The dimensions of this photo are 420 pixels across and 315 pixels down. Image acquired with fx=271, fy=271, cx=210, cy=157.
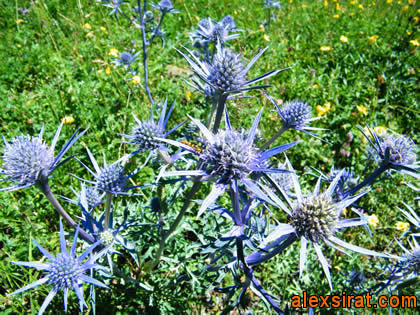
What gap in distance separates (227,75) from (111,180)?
861 mm

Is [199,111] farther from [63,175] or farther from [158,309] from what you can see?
[158,309]

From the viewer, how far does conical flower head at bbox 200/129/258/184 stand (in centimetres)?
119

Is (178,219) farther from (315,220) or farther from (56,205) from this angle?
(315,220)

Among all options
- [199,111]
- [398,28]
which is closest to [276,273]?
[199,111]

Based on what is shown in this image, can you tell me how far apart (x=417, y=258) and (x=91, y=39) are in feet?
14.5

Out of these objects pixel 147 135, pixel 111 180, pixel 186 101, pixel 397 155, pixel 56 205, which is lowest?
pixel 56 205

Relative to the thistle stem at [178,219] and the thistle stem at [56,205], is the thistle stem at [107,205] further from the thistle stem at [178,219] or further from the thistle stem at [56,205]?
the thistle stem at [178,219]

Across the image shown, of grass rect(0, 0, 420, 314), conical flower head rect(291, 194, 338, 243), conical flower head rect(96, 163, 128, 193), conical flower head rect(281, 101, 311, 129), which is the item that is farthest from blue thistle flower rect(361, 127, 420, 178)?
conical flower head rect(96, 163, 128, 193)

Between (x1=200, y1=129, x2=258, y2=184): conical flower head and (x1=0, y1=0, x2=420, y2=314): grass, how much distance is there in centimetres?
53

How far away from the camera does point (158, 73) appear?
146 inches

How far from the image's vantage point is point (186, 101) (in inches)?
140

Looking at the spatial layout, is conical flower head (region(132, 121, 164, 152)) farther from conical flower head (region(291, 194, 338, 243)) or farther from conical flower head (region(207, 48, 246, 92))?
conical flower head (region(291, 194, 338, 243))

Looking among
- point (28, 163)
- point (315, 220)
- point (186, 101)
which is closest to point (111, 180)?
point (28, 163)

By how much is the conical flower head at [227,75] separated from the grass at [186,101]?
752 millimetres
